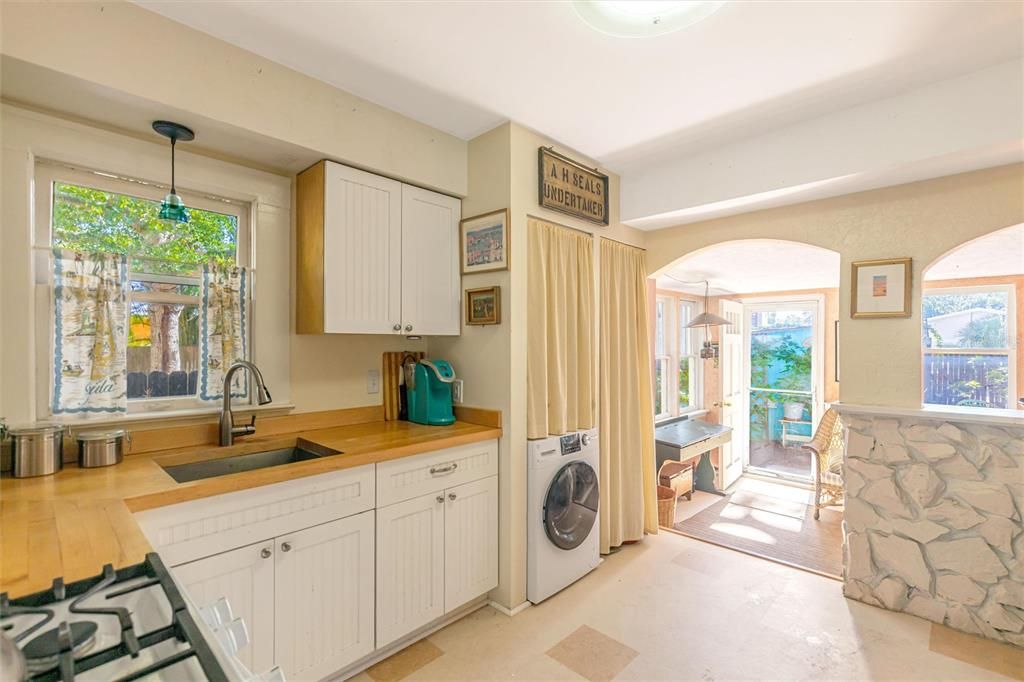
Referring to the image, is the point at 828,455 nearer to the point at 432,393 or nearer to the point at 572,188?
the point at 572,188

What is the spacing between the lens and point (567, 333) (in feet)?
9.14

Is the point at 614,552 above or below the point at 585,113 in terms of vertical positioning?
below

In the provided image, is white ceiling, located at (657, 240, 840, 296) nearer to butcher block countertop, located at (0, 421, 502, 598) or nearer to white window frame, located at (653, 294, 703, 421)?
white window frame, located at (653, 294, 703, 421)

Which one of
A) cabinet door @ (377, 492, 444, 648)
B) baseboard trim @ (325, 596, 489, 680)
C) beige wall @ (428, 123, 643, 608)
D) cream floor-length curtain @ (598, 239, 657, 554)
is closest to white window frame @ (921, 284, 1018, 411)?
cream floor-length curtain @ (598, 239, 657, 554)

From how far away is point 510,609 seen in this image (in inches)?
95.6

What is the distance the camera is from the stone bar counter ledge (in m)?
2.19

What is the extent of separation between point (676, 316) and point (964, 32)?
13.3 feet

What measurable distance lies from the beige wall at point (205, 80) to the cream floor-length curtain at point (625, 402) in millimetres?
1457

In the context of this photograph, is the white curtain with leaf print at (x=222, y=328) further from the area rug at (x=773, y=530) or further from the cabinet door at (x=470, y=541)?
the area rug at (x=773, y=530)

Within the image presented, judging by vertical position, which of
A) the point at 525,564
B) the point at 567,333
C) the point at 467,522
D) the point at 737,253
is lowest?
the point at 525,564

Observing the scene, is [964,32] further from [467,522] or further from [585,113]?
[467,522]

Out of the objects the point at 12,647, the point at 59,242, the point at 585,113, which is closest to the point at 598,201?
the point at 585,113

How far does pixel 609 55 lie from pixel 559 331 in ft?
4.51

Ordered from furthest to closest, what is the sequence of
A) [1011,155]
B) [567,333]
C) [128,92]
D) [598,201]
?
1. [598,201]
2. [567,333]
3. [1011,155]
4. [128,92]
